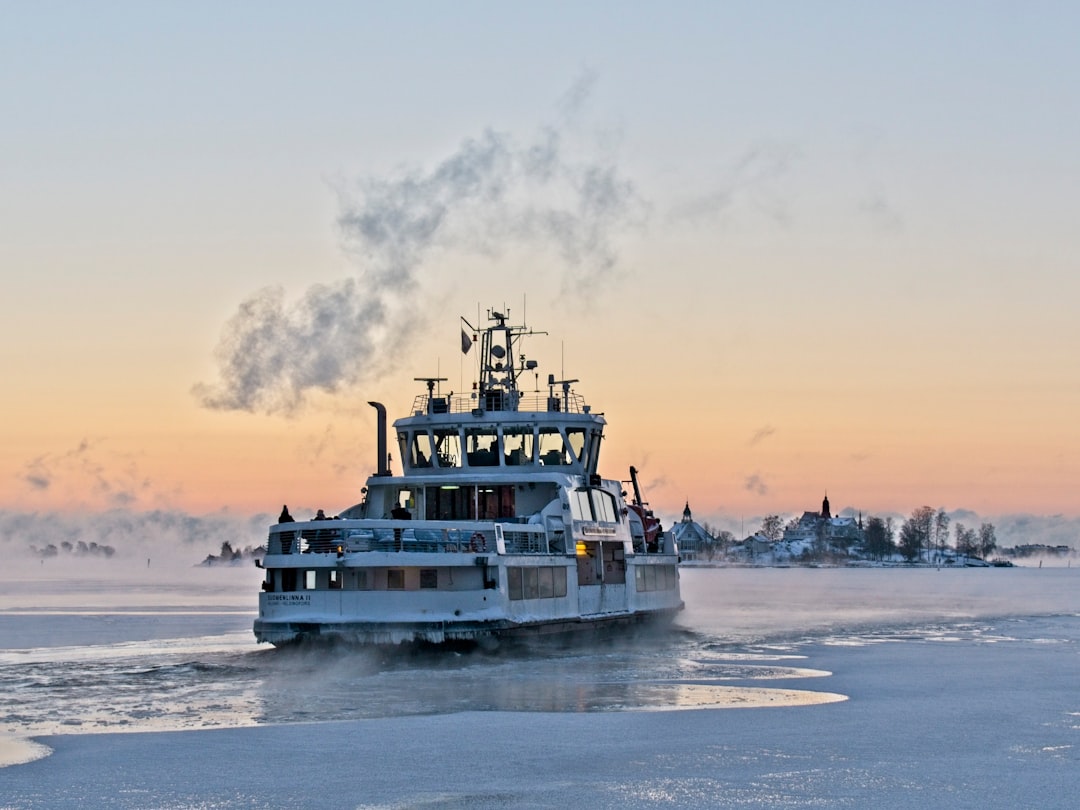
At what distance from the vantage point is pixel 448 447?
4941 centimetres

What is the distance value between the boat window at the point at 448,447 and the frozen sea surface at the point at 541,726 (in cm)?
873

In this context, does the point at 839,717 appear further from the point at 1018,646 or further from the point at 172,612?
the point at 172,612

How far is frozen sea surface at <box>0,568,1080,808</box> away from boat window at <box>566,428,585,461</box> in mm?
7197

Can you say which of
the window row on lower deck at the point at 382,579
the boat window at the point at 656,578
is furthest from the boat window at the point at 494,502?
→ the window row on lower deck at the point at 382,579

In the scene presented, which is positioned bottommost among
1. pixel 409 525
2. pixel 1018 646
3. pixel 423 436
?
pixel 1018 646

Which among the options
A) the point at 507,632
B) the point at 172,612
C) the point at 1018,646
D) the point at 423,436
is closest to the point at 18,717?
the point at 507,632

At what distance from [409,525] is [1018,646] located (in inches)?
912

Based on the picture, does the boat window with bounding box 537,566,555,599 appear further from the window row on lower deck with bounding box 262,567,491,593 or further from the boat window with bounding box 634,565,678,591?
the boat window with bounding box 634,565,678,591

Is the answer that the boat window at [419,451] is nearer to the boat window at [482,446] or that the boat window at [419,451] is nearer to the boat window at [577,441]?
the boat window at [482,446]

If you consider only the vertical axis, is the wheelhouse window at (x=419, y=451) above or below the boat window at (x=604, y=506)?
above

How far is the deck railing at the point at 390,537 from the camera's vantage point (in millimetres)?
38656

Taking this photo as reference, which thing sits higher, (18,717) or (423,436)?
(423,436)

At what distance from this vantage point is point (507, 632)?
39.3m

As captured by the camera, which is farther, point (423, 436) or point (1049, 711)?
point (423, 436)
